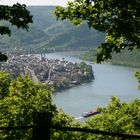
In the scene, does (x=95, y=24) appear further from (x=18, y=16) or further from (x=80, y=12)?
(x=18, y=16)

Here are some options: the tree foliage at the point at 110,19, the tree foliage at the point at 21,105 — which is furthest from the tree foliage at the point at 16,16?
the tree foliage at the point at 21,105

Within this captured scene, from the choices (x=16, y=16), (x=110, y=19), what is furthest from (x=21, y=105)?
(x=16, y=16)

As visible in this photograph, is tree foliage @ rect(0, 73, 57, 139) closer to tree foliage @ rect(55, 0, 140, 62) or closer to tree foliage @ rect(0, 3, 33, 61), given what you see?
tree foliage @ rect(55, 0, 140, 62)

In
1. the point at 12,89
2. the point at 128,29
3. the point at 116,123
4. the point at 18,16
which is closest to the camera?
the point at 18,16

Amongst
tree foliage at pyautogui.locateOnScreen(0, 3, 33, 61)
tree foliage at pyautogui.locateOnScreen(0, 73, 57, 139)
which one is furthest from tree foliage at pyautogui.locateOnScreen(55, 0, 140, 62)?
tree foliage at pyautogui.locateOnScreen(0, 73, 57, 139)

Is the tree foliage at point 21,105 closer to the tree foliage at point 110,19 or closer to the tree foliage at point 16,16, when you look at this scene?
the tree foliage at point 110,19

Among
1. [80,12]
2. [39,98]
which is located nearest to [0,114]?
[39,98]
